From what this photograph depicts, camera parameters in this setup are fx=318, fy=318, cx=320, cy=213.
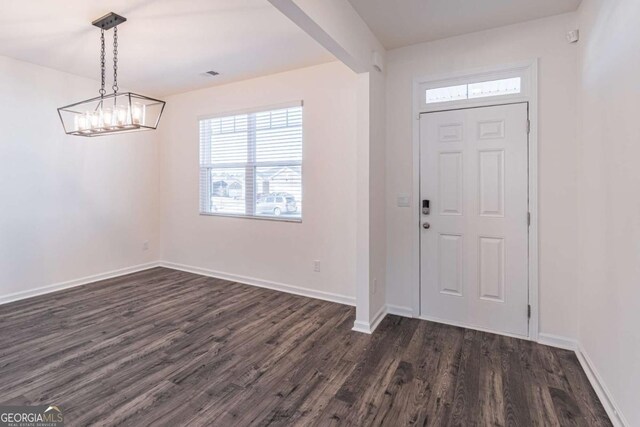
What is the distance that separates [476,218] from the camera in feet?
9.49

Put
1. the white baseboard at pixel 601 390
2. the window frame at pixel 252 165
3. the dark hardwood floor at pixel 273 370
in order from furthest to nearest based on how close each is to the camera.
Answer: the window frame at pixel 252 165 → the dark hardwood floor at pixel 273 370 → the white baseboard at pixel 601 390

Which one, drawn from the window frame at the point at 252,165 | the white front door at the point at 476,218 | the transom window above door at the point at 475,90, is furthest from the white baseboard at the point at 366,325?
the transom window above door at the point at 475,90

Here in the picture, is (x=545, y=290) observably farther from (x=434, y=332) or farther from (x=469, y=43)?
(x=469, y=43)

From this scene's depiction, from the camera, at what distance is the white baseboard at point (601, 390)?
5.61 ft

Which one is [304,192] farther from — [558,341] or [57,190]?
[57,190]

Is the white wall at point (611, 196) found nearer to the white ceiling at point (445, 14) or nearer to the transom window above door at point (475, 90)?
the white ceiling at point (445, 14)

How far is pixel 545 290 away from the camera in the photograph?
2.65m

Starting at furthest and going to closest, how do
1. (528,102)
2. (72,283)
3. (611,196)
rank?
(72,283) → (528,102) → (611,196)

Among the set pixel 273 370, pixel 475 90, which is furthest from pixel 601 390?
pixel 475 90

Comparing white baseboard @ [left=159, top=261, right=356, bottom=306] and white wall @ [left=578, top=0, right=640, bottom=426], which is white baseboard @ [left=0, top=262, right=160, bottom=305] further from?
white wall @ [left=578, top=0, right=640, bottom=426]

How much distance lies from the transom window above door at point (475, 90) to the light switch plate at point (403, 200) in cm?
92

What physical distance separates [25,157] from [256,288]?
3.10 meters

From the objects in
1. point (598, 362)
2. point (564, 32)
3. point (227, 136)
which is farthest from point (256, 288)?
point (564, 32)

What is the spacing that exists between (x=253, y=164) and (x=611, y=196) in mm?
3578
